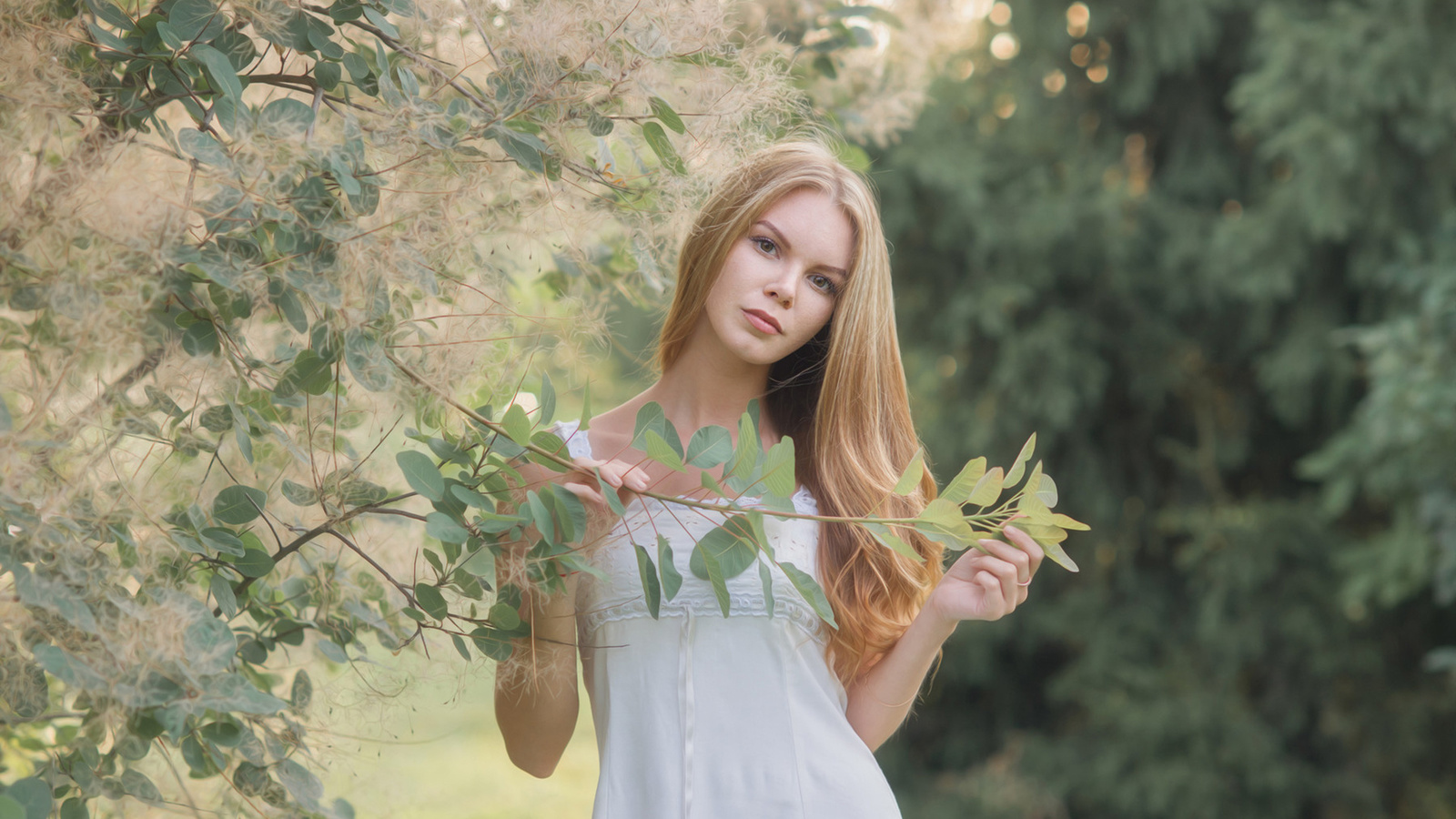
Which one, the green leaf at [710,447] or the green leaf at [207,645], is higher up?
the green leaf at [710,447]

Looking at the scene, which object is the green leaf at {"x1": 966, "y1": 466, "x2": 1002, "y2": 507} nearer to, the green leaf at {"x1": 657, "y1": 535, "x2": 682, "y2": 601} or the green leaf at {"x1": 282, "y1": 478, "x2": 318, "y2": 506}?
the green leaf at {"x1": 657, "y1": 535, "x2": 682, "y2": 601}

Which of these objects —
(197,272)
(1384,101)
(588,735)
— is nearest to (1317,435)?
(1384,101)

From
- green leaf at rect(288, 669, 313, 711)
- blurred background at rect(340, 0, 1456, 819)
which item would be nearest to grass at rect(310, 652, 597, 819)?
green leaf at rect(288, 669, 313, 711)

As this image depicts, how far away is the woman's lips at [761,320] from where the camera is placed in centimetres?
151

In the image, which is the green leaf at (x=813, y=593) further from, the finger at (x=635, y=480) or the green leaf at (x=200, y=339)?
the green leaf at (x=200, y=339)

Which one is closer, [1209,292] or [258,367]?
[258,367]

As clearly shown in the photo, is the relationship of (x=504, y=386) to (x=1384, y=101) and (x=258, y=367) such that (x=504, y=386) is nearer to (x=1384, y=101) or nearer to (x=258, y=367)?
(x=258, y=367)

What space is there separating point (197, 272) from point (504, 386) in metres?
0.37

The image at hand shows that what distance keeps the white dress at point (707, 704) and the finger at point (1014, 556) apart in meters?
0.28

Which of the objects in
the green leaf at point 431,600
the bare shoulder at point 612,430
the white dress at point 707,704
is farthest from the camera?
the bare shoulder at point 612,430

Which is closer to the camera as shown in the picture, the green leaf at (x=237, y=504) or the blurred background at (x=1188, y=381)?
the green leaf at (x=237, y=504)

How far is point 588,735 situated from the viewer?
20.0 feet

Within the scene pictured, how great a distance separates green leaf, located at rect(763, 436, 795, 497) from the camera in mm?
1067

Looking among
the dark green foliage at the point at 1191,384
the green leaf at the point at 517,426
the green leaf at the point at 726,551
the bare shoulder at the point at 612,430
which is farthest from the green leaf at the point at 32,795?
the dark green foliage at the point at 1191,384
